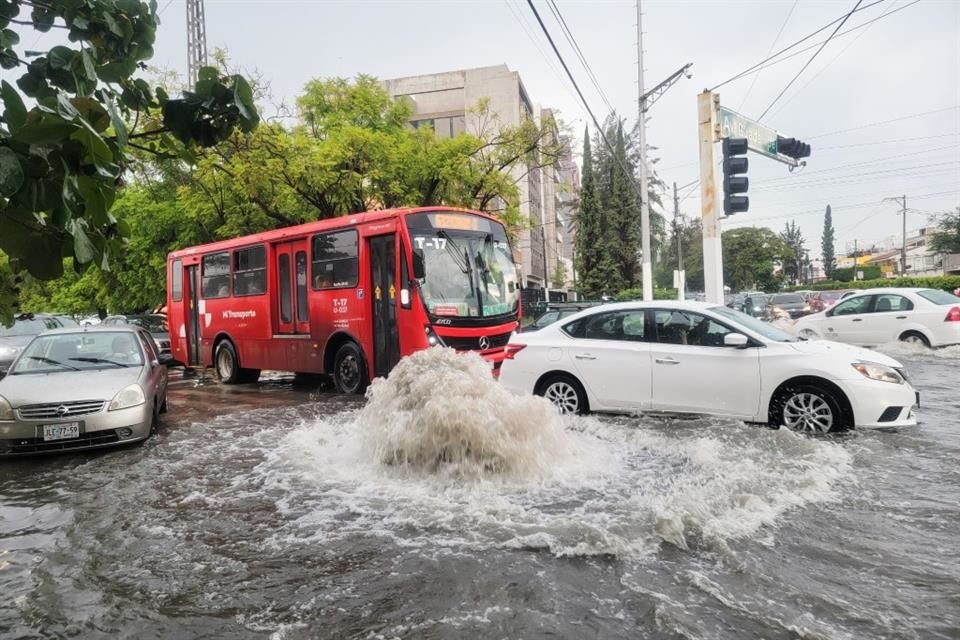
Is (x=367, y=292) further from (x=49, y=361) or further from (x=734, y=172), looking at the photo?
(x=734, y=172)

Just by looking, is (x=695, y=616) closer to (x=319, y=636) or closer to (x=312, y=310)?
(x=319, y=636)

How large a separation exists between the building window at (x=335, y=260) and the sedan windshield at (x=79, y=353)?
3.61 meters

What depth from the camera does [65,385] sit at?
275 inches

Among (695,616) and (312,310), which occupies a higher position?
(312,310)

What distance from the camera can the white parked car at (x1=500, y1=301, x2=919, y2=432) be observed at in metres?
6.54

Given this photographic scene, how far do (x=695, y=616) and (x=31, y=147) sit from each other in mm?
3200

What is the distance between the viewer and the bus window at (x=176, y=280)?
15703 millimetres

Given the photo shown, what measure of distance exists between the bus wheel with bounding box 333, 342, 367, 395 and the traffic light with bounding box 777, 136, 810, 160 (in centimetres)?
1067


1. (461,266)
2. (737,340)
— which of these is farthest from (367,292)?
(737,340)

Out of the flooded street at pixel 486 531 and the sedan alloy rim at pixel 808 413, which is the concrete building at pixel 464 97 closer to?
the sedan alloy rim at pixel 808 413

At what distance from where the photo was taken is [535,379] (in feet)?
27.3

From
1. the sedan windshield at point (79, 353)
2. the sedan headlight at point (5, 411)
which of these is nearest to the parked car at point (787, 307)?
the sedan windshield at point (79, 353)

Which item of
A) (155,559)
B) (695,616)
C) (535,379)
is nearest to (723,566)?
(695,616)

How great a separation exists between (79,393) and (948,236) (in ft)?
240
